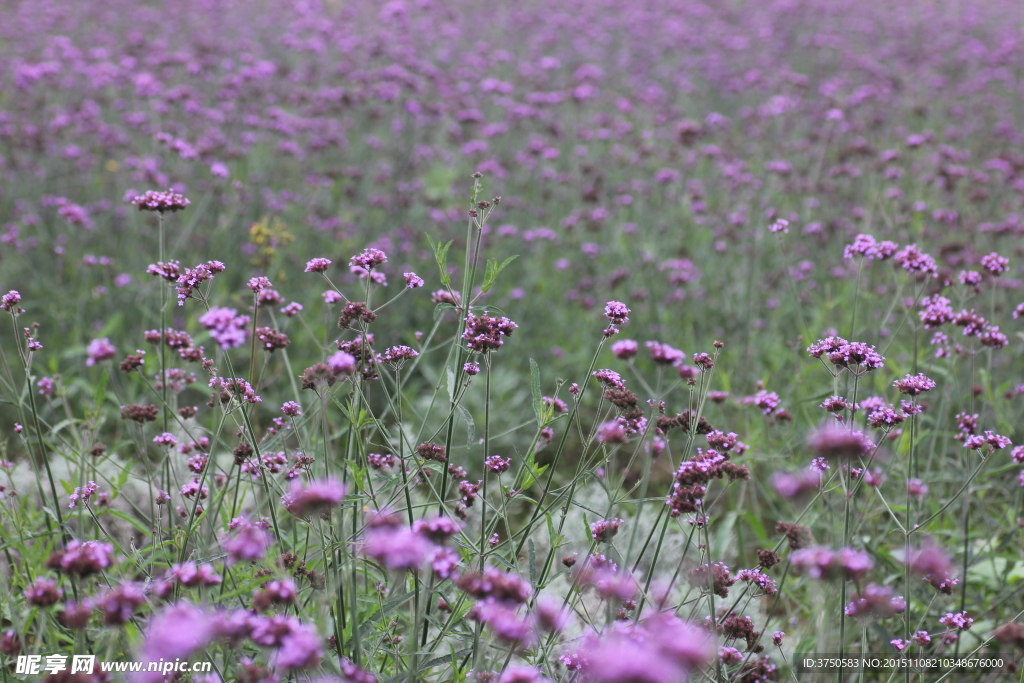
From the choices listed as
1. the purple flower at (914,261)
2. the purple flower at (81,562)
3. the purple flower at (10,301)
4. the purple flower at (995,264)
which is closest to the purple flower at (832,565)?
the purple flower at (81,562)

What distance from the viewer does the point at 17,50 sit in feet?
28.0

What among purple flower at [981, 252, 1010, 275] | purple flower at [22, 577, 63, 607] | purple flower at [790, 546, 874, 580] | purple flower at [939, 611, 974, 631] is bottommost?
purple flower at [939, 611, 974, 631]

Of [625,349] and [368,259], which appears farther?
[368,259]

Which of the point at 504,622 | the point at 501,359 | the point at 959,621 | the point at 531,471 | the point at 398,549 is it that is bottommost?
the point at 501,359

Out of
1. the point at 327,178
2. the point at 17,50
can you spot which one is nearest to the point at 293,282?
the point at 327,178

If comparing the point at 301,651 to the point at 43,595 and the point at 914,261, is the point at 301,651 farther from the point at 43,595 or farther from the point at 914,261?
the point at 914,261

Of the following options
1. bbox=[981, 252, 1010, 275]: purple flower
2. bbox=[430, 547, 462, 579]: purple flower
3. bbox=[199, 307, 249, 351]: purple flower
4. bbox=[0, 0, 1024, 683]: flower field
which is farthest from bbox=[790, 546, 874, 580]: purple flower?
bbox=[981, 252, 1010, 275]: purple flower

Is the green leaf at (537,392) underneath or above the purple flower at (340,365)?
underneath

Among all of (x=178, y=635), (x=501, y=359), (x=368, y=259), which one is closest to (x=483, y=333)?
(x=368, y=259)

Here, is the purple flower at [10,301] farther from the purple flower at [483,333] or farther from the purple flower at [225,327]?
the purple flower at [483,333]

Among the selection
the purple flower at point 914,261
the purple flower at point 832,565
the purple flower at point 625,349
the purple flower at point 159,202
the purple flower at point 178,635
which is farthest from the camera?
the purple flower at point 914,261

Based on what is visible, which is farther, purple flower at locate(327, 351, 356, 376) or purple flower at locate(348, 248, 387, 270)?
purple flower at locate(348, 248, 387, 270)

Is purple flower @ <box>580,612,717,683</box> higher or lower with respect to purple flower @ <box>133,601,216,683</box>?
higher

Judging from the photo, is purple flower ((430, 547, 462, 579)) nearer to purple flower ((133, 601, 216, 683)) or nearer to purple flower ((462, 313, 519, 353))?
purple flower ((133, 601, 216, 683))
